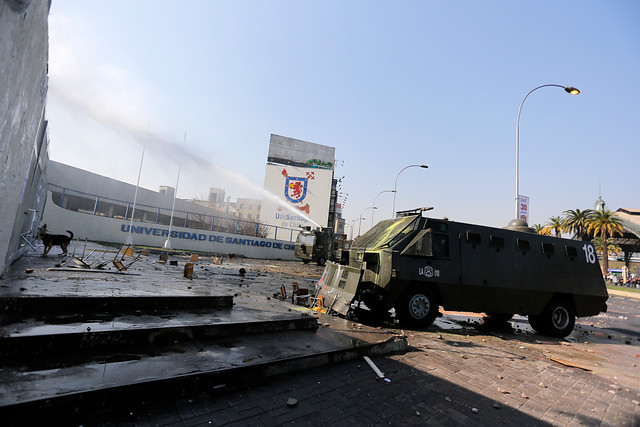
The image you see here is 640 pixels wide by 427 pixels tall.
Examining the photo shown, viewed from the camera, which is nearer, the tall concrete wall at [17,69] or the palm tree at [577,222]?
the tall concrete wall at [17,69]

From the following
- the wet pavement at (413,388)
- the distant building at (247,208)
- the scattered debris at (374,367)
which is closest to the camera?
the wet pavement at (413,388)

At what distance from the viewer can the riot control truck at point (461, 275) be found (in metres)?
7.04

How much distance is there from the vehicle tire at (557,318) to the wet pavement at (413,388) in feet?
3.99

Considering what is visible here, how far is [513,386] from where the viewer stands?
4285 millimetres

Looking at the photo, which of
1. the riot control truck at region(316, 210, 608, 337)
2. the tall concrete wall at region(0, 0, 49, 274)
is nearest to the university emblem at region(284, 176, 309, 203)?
the riot control truck at region(316, 210, 608, 337)

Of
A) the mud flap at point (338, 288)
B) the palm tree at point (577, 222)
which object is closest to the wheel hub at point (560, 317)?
the mud flap at point (338, 288)

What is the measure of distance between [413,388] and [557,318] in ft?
23.6

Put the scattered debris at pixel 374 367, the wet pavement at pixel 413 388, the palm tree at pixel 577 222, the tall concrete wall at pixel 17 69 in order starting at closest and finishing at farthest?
the tall concrete wall at pixel 17 69 → the wet pavement at pixel 413 388 → the scattered debris at pixel 374 367 → the palm tree at pixel 577 222

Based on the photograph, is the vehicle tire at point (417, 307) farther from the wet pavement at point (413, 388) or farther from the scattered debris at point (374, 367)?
the scattered debris at point (374, 367)

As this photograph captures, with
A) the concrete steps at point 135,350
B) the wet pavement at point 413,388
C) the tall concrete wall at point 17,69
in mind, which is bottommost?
the wet pavement at point 413,388

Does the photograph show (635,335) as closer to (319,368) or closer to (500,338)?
(500,338)

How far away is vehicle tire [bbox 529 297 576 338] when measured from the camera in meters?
8.23

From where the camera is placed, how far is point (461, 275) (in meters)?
7.39

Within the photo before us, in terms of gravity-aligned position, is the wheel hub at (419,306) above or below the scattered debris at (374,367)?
above
